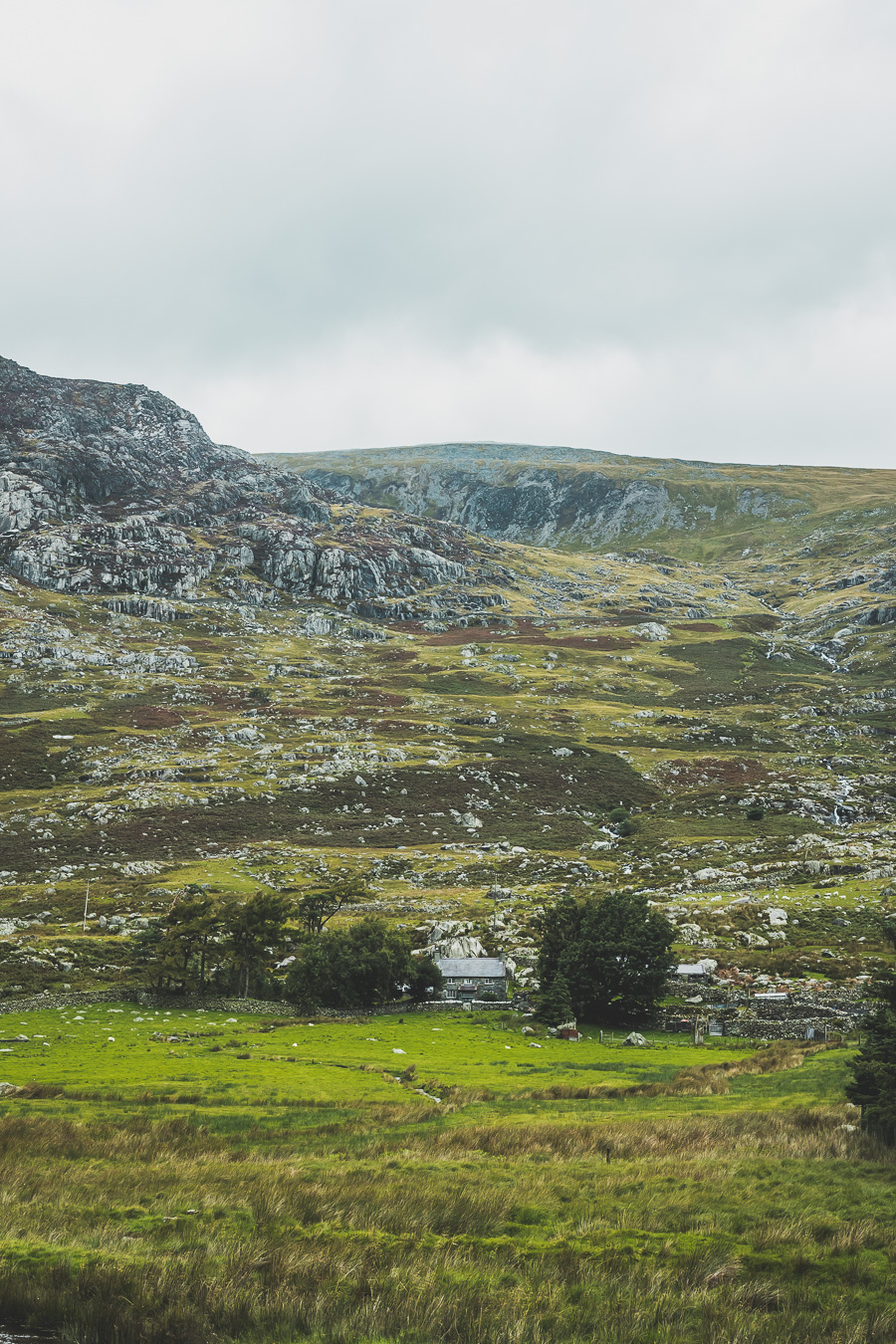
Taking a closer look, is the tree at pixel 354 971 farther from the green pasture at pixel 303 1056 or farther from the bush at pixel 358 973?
Answer: the green pasture at pixel 303 1056

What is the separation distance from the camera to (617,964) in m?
43.0

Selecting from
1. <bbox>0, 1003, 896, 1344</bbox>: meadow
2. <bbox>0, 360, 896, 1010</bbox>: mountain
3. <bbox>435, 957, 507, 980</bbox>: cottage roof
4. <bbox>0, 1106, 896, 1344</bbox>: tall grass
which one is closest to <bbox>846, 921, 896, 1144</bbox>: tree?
<bbox>0, 1003, 896, 1344</bbox>: meadow

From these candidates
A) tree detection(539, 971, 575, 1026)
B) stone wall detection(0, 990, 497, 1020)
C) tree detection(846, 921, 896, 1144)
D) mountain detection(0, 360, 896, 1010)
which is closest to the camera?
tree detection(846, 921, 896, 1144)

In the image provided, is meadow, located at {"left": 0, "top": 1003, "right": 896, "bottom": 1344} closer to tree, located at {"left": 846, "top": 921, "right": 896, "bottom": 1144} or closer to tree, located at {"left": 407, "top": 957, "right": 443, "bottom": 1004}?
tree, located at {"left": 846, "top": 921, "right": 896, "bottom": 1144}

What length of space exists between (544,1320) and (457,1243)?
103 inches

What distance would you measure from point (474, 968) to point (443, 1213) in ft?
139

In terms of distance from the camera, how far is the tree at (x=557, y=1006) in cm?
4212

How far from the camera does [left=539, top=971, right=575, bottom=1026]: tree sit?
42125mm

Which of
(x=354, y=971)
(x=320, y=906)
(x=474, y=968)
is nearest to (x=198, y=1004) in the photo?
(x=354, y=971)

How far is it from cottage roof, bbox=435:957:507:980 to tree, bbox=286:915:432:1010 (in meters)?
2.18

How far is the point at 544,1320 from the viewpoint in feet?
26.9

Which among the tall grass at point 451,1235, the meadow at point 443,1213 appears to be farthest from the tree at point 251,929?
the tall grass at point 451,1235

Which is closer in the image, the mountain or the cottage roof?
the cottage roof

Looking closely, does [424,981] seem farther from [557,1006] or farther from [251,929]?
[251,929]
